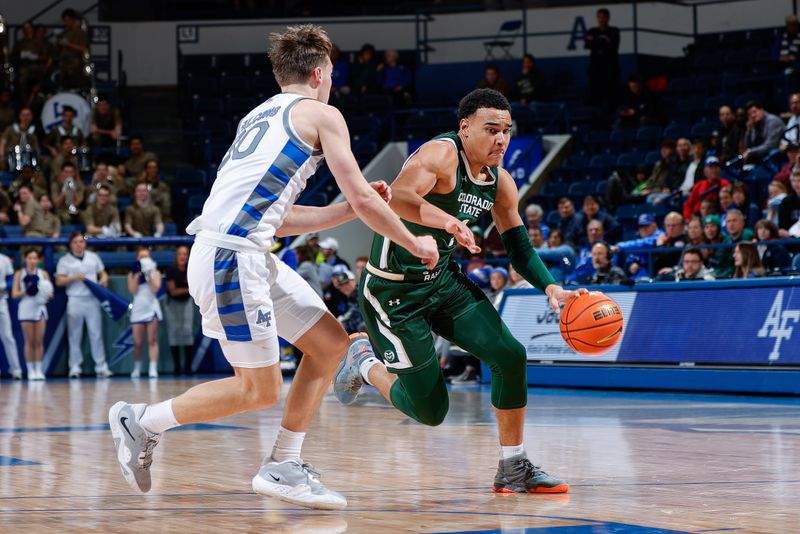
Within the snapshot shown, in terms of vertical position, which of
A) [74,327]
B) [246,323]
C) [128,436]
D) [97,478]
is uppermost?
[246,323]

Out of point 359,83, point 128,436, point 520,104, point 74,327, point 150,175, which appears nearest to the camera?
point 128,436

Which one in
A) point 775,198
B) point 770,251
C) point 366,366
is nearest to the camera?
point 366,366

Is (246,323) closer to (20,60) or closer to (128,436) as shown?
(128,436)

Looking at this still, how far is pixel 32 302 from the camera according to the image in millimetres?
16469

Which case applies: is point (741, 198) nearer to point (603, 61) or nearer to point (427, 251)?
point (603, 61)

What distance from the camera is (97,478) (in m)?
6.27

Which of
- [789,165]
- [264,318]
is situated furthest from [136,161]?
[264,318]

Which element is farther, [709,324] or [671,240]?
[671,240]

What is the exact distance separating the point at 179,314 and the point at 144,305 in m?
0.63

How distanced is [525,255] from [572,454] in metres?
1.64

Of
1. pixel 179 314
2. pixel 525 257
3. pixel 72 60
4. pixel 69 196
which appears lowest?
pixel 179 314

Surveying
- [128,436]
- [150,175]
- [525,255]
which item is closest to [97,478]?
[128,436]

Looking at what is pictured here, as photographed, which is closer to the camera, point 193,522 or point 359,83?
point 193,522

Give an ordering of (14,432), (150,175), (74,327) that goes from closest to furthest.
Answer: (14,432) → (74,327) → (150,175)
